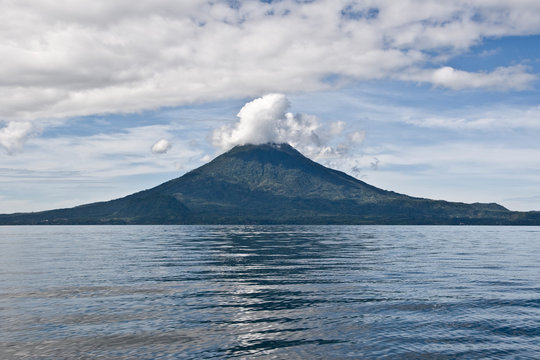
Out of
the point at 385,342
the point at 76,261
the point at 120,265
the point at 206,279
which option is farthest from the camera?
the point at 76,261

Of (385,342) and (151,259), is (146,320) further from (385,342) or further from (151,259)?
(151,259)

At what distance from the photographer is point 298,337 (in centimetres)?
3231

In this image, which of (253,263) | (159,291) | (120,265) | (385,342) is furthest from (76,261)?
(385,342)

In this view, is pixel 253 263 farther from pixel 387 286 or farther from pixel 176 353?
pixel 176 353

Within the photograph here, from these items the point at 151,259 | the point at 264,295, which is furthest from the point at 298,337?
the point at 151,259

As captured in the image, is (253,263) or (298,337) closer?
(298,337)

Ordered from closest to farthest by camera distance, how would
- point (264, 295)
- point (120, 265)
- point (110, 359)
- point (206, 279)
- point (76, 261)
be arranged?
point (110, 359)
point (264, 295)
point (206, 279)
point (120, 265)
point (76, 261)

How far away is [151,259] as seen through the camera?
85.4 m

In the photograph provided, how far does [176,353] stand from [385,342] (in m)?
13.7

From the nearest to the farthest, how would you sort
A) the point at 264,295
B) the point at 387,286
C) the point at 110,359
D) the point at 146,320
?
the point at 110,359 → the point at 146,320 → the point at 264,295 → the point at 387,286

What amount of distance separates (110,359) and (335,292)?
27199 mm

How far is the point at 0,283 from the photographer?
5531 centimetres

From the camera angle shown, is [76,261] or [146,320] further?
[76,261]

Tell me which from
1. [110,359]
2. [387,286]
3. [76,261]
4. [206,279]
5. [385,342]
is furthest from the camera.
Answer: [76,261]
